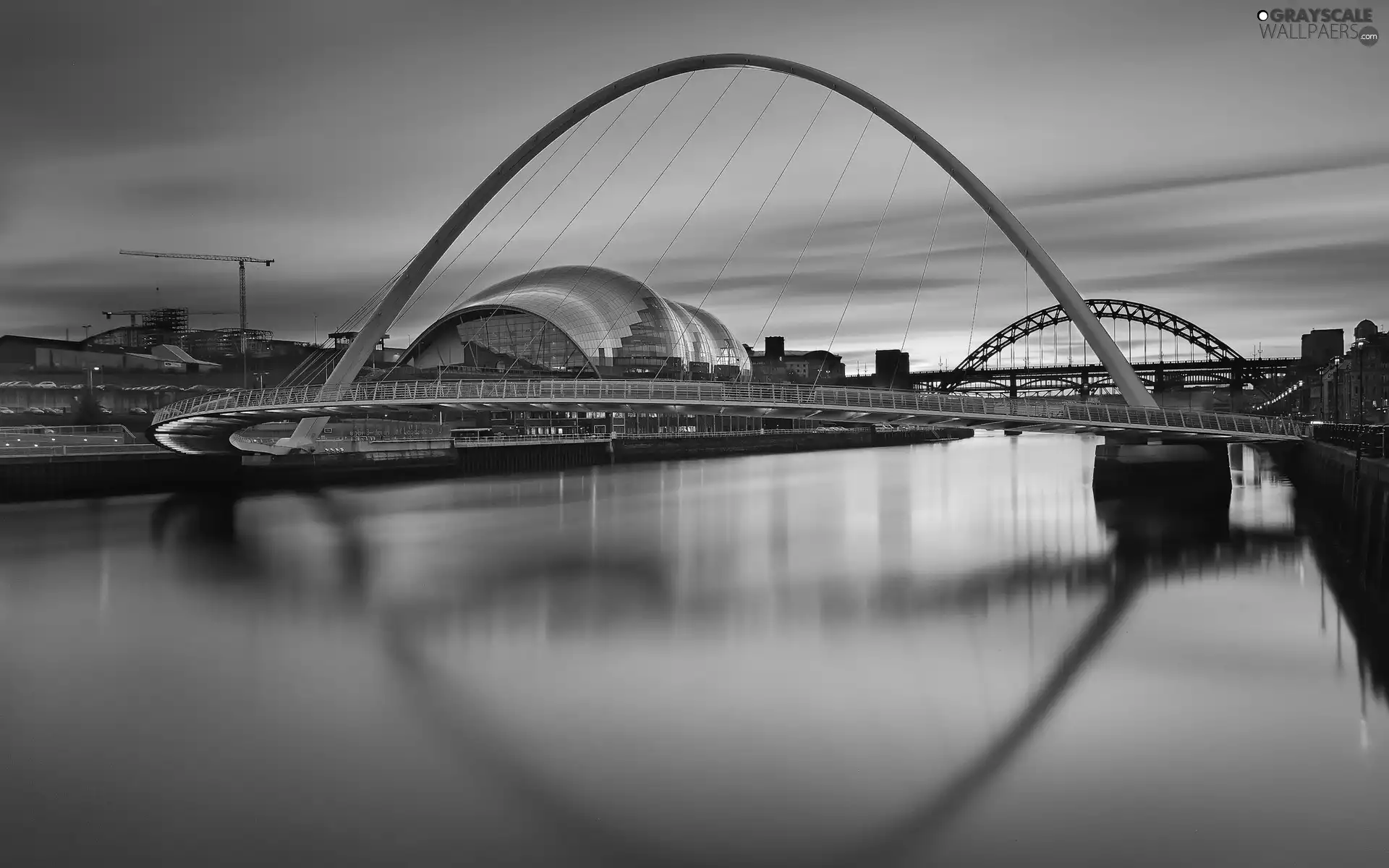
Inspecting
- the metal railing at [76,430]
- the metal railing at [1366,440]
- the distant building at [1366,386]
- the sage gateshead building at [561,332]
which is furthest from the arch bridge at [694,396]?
the distant building at [1366,386]

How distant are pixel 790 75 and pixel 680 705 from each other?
2974 cm

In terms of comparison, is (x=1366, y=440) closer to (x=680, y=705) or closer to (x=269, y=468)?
(x=680, y=705)

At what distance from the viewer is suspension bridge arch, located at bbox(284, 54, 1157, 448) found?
35062 millimetres

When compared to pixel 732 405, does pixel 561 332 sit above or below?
above

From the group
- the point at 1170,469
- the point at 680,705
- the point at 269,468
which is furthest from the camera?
the point at 269,468

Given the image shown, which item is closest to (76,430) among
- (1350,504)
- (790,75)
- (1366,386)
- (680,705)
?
(790,75)

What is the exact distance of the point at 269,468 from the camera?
→ 140 ft

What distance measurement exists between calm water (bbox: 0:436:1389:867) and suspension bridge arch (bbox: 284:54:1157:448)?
9.56m

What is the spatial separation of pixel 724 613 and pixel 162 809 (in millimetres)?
11056

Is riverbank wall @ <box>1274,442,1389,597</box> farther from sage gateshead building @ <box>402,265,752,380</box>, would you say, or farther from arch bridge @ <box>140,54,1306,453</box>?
sage gateshead building @ <box>402,265,752,380</box>

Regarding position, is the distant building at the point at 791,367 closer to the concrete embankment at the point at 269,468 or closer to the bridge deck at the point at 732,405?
the concrete embankment at the point at 269,468

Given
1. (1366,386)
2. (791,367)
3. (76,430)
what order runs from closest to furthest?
(76,430)
(1366,386)
(791,367)

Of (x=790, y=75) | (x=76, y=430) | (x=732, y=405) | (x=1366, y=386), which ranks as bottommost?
(x=76, y=430)

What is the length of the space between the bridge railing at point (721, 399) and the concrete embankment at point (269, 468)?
4.96 m
